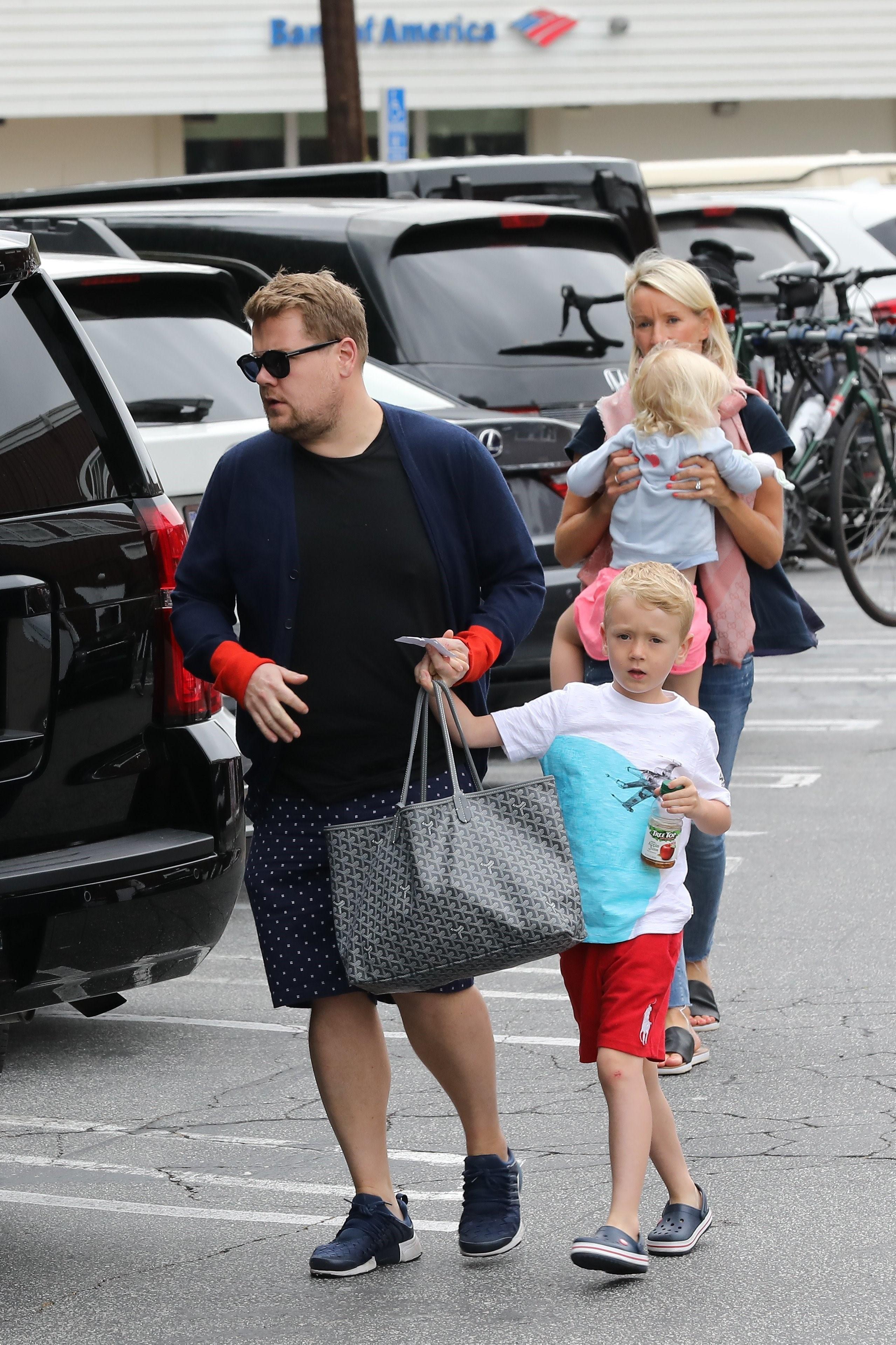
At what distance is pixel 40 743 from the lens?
3.55 meters

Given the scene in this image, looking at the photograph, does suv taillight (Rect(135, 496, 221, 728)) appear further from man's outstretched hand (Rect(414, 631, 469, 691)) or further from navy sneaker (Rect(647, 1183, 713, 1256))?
navy sneaker (Rect(647, 1183, 713, 1256))

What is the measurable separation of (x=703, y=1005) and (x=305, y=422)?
6.91 feet

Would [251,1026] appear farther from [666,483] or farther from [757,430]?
[757,430]

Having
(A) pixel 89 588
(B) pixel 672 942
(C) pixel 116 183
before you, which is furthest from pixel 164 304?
(C) pixel 116 183

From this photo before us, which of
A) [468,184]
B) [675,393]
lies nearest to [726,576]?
[675,393]

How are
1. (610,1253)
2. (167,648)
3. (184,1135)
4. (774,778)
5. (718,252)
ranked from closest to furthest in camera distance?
(610,1253) → (167,648) → (184,1135) → (774,778) → (718,252)

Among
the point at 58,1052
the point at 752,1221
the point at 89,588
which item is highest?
the point at 89,588

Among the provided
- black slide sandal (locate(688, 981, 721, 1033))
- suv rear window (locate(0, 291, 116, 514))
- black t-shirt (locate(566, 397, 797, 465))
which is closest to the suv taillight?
suv rear window (locate(0, 291, 116, 514))

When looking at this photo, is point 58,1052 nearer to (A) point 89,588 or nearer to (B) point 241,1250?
(B) point 241,1250

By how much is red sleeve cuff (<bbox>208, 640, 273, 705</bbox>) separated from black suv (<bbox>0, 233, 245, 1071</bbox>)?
0.20 m

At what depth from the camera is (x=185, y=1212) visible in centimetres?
404

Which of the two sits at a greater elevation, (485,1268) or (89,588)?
(89,588)

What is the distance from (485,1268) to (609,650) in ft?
3.71

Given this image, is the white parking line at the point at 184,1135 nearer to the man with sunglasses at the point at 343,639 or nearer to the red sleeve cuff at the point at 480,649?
the man with sunglasses at the point at 343,639
